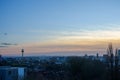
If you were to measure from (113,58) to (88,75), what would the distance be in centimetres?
727

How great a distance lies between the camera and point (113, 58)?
3322 centimetres

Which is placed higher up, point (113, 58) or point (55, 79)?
point (113, 58)

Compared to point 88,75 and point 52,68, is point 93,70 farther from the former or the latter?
point 52,68

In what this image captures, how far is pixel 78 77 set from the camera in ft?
133

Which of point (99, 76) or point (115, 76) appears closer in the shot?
point (115, 76)

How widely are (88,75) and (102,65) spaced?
2.91 meters

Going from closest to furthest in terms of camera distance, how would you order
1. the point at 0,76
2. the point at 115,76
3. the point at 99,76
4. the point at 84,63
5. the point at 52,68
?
the point at 115,76 < the point at 99,76 < the point at 84,63 < the point at 0,76 < the point at 52,68

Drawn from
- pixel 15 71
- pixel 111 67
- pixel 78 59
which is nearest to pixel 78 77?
pixel 78 59

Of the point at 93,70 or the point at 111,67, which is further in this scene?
the point at 93,70

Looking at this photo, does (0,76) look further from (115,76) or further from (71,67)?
(115,76)

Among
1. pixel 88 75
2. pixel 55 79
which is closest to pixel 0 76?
pixel 55 79

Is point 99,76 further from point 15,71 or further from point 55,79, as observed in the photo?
point 15,71

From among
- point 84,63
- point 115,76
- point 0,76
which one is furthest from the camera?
point 0,76

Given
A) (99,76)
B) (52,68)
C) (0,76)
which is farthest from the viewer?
(52,68)
